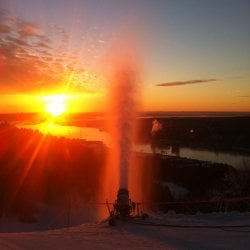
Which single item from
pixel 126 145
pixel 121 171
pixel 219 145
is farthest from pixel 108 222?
pixel 219 145

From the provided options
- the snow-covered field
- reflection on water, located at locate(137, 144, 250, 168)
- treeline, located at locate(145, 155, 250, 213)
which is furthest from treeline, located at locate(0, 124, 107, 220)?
reflection on water, located at locate(137, 144, 250, 168)

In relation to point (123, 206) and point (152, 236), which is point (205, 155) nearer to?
point (123, 206)

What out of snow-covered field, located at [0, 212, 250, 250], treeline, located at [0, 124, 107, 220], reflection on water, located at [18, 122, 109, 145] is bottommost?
snow-covered field, located at [0, 212, 250, 250]

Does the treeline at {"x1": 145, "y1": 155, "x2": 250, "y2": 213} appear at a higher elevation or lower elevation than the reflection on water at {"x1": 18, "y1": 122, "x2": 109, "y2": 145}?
lower

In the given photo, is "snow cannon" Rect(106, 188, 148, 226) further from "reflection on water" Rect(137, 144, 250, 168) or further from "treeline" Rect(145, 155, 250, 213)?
"reflection on water" Rect(137, 144, 250, 168)

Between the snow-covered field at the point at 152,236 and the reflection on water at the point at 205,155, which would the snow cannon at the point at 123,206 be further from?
the reflection on water at the point at 205,155

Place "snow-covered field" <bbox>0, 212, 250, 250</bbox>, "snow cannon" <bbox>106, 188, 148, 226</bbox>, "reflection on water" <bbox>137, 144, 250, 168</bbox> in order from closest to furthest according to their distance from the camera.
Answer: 1. "snow-covered field" <bbox>0, 212, 250, 250</bbox>
2. "snow cannon" <bbox>106, 188, 148, 226</bbox>
3. "reflection on water" <bbox>137, 144, 250, 168</bbox>

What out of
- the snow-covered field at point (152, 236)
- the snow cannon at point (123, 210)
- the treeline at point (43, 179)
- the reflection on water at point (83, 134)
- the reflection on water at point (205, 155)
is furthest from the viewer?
the reflection on water at point (83, 134)

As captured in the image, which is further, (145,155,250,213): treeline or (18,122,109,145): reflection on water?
(18,122,109,145): reflection on water

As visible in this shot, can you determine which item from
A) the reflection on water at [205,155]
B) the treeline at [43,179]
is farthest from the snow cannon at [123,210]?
the reflection on water at [205,155]
